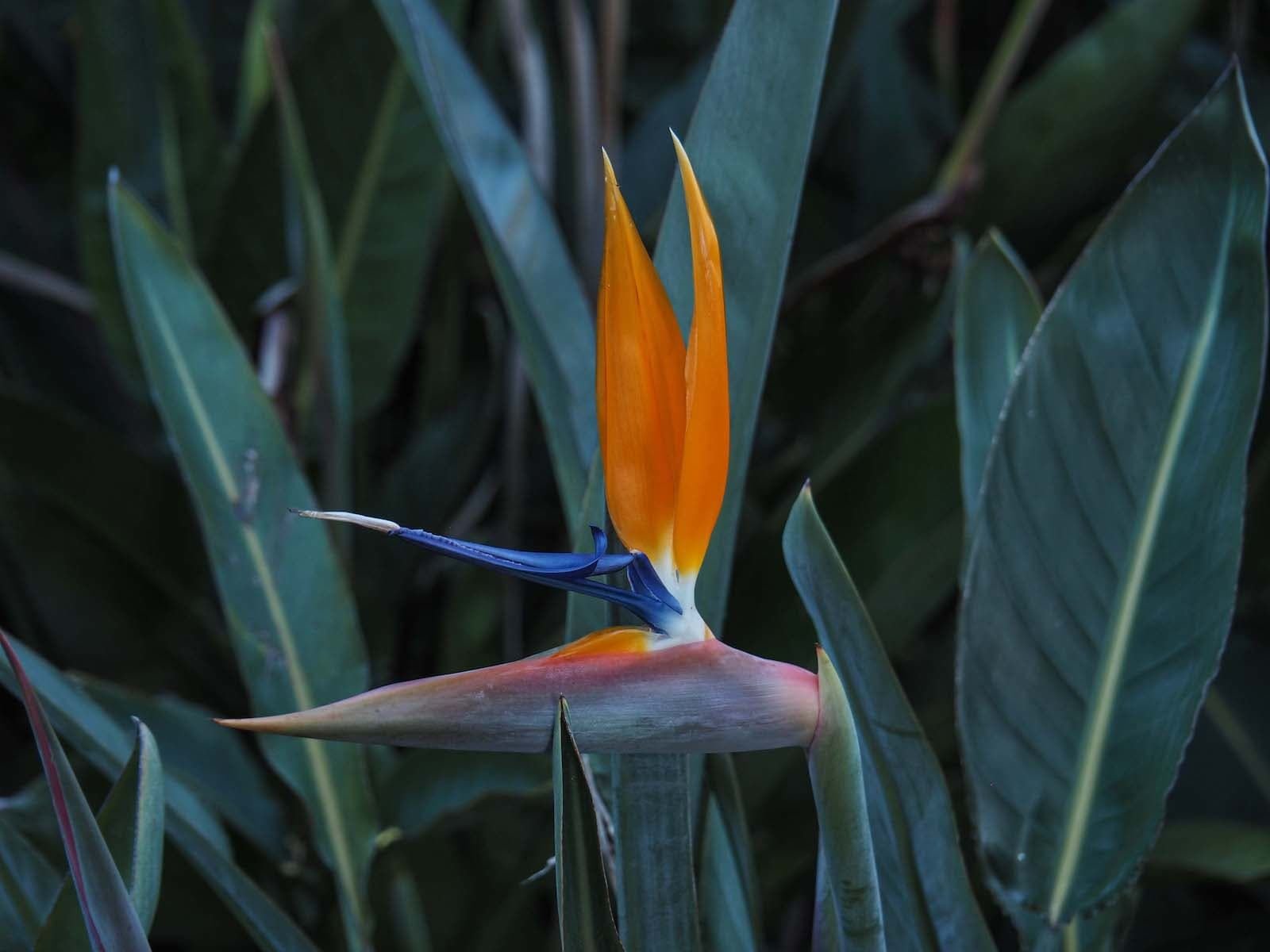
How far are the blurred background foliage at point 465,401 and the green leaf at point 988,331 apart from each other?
98mm

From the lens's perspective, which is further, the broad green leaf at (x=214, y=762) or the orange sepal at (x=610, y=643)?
the broad green leaf at (x=214, y=762)

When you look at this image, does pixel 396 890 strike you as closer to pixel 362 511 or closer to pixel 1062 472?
pixel 362 511

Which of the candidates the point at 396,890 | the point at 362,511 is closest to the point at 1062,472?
the point at 396,890

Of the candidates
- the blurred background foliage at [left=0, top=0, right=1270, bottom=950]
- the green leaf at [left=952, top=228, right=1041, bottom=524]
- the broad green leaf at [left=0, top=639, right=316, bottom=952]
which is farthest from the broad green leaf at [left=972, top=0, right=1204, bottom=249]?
the broad green leaf at [left=0, top=639, right=316, bottom=952]

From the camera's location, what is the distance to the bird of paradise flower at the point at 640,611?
292 mm

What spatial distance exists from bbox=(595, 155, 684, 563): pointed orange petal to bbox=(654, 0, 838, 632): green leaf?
0.40 ft

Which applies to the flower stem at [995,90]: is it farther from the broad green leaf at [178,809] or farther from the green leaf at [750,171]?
the broad green leaf at [178,809]

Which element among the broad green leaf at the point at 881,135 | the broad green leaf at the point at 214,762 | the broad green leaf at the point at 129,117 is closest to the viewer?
the broad green leaf at the point at 214,762

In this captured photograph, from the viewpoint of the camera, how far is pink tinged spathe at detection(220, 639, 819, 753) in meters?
0.29

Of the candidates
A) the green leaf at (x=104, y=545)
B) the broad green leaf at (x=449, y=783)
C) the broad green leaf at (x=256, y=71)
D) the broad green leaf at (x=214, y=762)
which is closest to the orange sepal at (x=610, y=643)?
the broad green leaf at (x=449, y=783)

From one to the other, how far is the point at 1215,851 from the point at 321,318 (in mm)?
573

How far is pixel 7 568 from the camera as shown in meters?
0.91

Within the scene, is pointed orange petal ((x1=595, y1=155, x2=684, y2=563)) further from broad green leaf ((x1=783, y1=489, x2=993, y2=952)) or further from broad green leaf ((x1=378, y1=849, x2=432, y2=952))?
broad green leaf ((x1=378, y1=849, x2=432, y2=952))

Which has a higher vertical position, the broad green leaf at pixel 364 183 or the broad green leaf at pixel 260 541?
the broad green leaf at pixel 364 183
